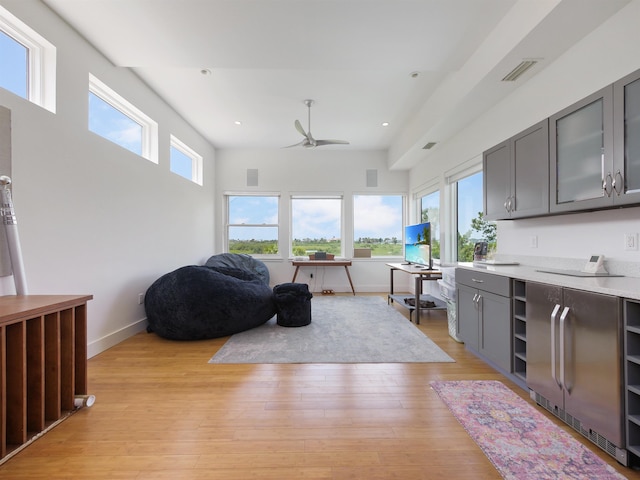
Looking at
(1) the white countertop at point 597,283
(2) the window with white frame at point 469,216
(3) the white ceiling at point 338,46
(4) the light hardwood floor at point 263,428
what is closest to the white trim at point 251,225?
(3) the white ceiling at point 338,46

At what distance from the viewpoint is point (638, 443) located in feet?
4.20

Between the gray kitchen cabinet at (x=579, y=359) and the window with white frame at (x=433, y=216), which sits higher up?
the window with white frame at (x=433, y=216)

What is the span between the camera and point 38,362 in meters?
1.52

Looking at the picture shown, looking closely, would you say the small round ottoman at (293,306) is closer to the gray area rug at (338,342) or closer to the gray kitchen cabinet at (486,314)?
the gray area rug at (338,342)

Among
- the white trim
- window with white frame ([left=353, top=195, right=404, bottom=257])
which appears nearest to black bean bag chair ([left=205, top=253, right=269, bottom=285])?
the white trim

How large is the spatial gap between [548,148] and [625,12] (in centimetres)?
84

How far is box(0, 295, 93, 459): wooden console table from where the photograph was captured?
4.61ft

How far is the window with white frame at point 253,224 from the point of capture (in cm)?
596

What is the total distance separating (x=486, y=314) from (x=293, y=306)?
2081mm

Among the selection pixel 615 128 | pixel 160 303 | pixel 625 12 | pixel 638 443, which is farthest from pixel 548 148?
pixel 160 303

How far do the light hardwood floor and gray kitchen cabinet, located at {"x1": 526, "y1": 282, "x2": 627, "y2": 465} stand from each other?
0.45 feet

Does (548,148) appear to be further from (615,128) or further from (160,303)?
(160,303)

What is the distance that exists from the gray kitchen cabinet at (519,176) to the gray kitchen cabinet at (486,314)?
64 centimetres

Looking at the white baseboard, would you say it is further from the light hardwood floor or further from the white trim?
the white trim
